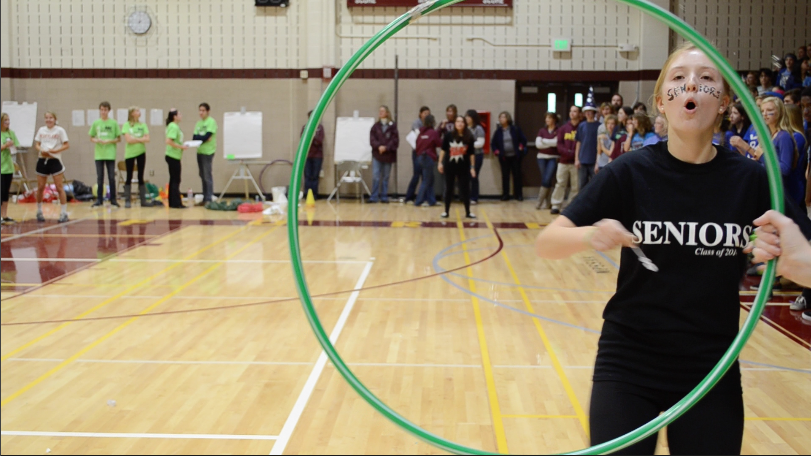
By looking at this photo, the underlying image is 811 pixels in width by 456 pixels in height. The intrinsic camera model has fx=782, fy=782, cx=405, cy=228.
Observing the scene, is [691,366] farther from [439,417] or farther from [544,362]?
[544,362]

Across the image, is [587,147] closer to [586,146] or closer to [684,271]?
[586,146]

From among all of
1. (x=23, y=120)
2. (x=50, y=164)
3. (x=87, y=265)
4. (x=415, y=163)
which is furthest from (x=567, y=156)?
(x=23, y=120)

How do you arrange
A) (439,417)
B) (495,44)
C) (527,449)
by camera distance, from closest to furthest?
1. (527,449)
2. (439,417)
3. (495,44)

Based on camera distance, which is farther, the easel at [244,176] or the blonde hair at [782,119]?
the easel at [244,176]

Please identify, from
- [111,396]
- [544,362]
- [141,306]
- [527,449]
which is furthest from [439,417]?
[141,306]

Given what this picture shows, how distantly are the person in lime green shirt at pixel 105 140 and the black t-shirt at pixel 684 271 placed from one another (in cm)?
1378

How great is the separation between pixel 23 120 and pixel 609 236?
17431 millimetres

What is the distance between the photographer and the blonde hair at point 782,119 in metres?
6.34

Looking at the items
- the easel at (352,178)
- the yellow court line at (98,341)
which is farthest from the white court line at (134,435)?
the easel at (352,178)

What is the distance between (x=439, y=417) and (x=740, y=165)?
266cm

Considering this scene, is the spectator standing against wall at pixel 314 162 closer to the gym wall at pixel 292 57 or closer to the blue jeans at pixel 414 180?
the gym wall at pixel 292 57

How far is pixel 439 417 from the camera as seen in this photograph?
14.5 ft

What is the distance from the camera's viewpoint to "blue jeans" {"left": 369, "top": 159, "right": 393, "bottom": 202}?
627 inches

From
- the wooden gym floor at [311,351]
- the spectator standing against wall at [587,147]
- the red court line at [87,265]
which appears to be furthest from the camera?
the spectator standing against wall at [587,147]
